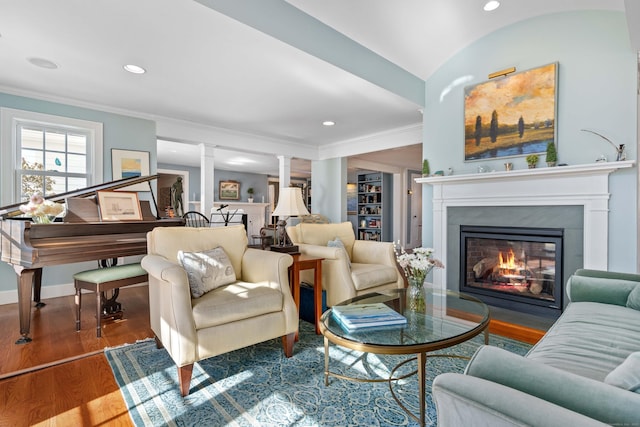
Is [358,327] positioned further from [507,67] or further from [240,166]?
[240,166]

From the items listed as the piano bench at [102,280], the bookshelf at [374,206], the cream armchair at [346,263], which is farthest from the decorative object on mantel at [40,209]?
the bookshelf at [374,206]

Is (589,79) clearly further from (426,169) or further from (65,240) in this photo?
(65,240)

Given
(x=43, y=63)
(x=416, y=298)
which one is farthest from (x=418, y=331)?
(x=43, y=63)

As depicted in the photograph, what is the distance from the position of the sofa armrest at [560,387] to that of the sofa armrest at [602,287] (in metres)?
1.59

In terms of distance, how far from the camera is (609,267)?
2.67 metres

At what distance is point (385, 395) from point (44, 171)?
14.4 feet

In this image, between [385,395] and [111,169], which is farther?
[111,169]

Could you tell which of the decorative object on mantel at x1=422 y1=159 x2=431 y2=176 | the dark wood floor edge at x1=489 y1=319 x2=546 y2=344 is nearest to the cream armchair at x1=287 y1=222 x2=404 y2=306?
the dark wood floor edge at x1=489 y1=319 x2=546 y2=344

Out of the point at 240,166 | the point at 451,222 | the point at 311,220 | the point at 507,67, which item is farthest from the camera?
the point at 240,166

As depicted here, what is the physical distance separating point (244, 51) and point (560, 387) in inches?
113

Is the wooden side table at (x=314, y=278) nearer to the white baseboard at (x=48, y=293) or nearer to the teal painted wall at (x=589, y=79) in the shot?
the teal painted wall at (x=589, y=79)

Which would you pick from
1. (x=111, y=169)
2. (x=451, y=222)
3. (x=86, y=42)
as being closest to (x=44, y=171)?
(x=111, y=169)

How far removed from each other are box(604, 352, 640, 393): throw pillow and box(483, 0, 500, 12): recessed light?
3075mm

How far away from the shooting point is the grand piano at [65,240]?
2.26m
